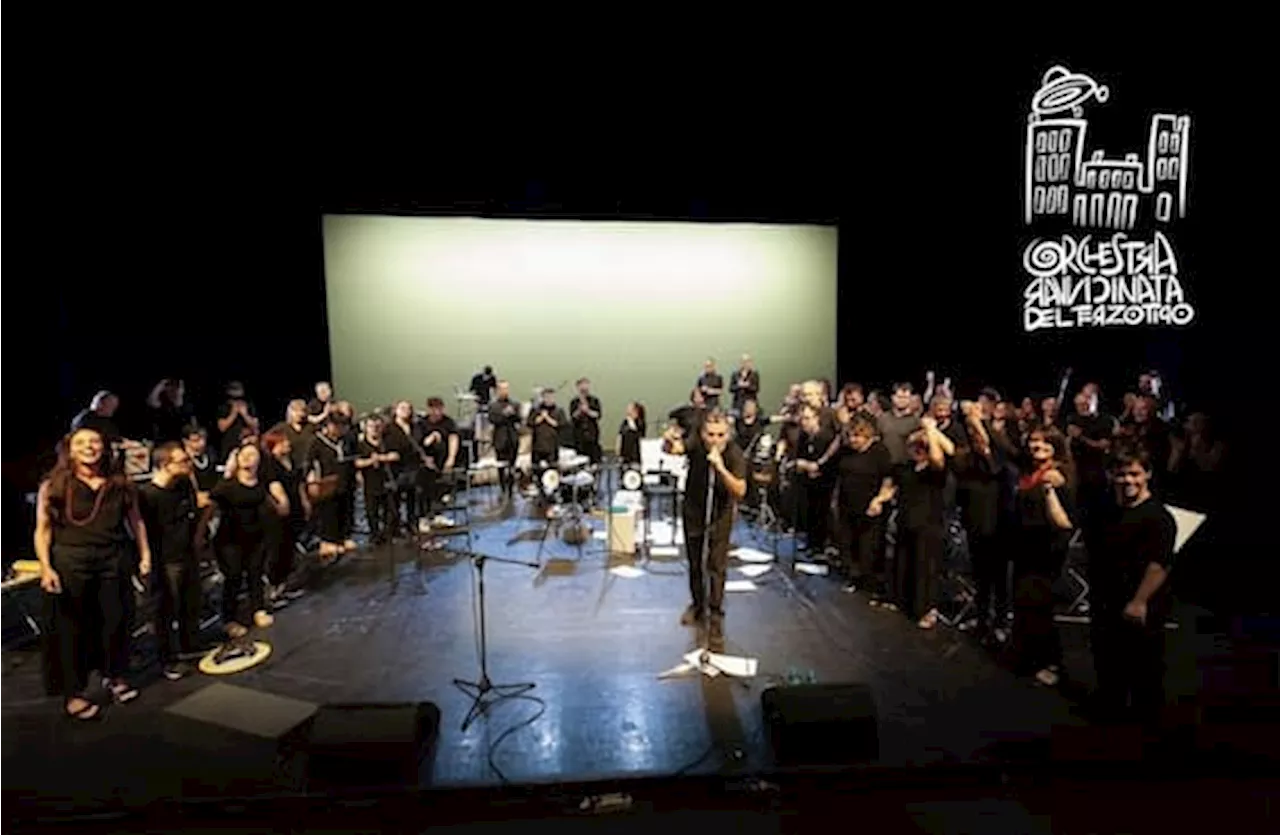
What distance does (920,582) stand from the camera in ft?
22.9

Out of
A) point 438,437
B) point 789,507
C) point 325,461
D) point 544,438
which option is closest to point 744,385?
point 544,438

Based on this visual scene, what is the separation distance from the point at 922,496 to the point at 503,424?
24.1 ft

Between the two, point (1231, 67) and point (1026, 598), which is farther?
point (1231, 67)

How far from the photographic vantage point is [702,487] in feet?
21.5

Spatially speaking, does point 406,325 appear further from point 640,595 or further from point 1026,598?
point 1026,598

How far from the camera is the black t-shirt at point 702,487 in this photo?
21.2 ft

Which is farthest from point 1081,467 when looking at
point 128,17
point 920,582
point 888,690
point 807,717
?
point 128,17

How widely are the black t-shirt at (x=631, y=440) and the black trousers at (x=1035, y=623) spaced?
664 cm

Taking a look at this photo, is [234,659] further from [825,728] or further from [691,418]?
[825,728]

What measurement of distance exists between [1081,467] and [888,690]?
4.13 m

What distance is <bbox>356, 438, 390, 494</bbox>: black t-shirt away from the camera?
956 centimetres

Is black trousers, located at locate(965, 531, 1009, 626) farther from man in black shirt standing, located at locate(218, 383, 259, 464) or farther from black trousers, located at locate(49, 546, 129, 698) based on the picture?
man in black shirt standing, located at locate(218, 383, 259, 464)

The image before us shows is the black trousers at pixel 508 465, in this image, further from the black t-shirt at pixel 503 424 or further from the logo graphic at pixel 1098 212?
the logo graphic at pixel 1098 212

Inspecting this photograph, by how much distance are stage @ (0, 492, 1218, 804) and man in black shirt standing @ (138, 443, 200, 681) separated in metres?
0.28
